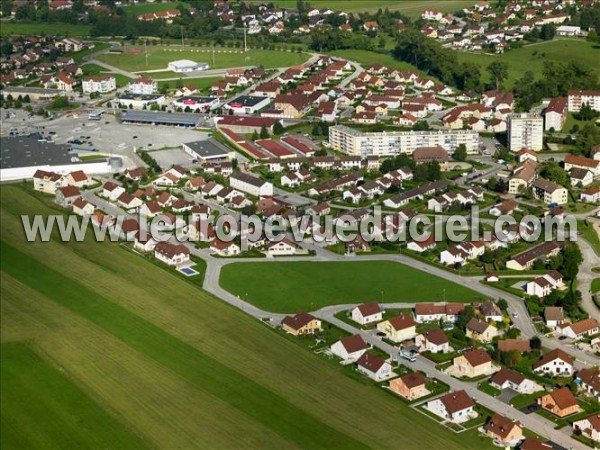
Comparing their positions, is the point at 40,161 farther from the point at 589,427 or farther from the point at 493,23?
the point at 493,23

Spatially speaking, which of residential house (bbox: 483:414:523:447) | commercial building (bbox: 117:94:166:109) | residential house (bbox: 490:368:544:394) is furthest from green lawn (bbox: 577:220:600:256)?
commercial building (bbox: 117:94:166:109)

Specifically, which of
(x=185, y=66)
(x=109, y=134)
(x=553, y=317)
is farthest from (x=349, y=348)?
(x=185, y=66)

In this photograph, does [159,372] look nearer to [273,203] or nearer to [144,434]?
[144,434]

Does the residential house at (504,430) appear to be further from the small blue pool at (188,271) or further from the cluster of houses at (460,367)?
the small blue pool at (188,271)

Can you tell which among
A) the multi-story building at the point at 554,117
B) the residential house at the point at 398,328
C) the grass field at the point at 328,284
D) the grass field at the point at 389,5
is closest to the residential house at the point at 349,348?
the residential house at the point at 398,328

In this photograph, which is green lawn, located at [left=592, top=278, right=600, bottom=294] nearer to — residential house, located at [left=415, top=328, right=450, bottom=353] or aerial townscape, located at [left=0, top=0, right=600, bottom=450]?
aerial townscape, located at [left=0, top=0, right=600, bottom=450]

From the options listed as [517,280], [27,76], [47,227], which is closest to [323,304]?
[517,280]
